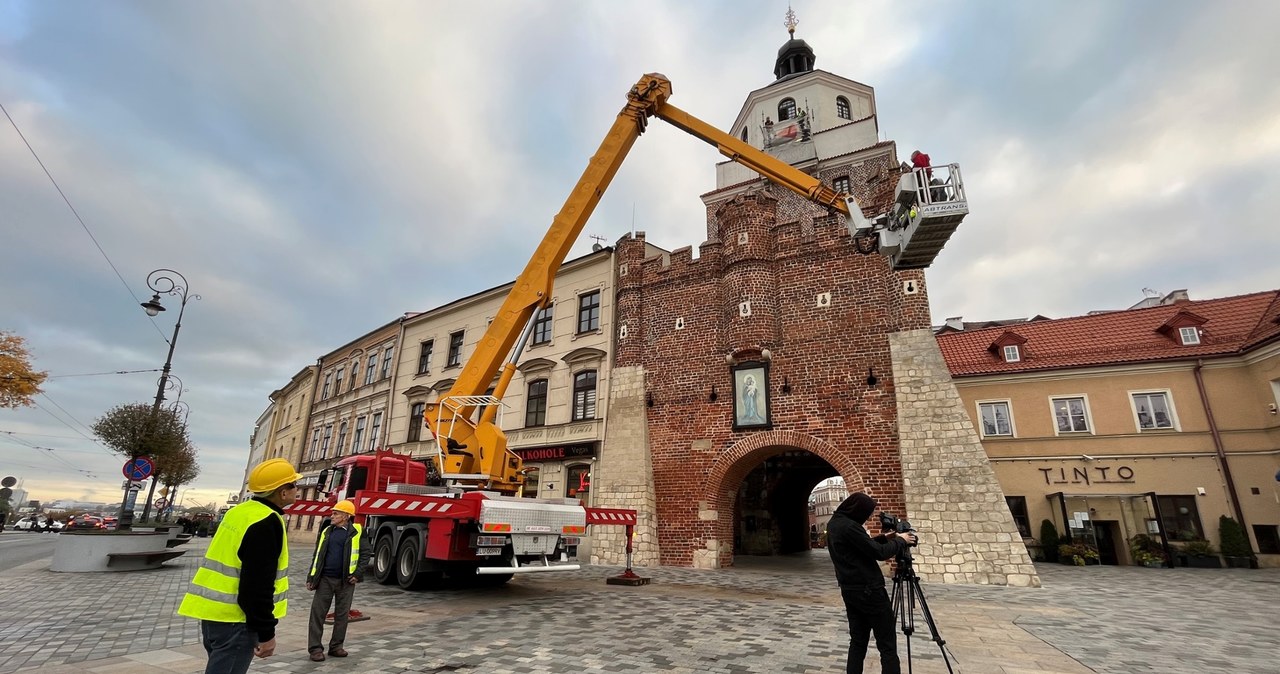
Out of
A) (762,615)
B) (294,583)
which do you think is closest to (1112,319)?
(762,615)

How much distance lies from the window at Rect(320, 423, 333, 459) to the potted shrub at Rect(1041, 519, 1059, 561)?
→ 98.7 feet

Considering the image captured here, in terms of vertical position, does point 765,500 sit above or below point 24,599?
above

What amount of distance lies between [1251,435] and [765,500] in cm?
1394

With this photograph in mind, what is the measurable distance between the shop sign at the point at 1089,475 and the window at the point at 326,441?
30.4 m

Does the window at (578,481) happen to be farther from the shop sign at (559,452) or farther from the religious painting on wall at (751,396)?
the religious painting on wall at (751,396)

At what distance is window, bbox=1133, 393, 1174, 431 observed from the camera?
17359 mm

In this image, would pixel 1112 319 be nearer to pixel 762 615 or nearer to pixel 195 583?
pixel 762 615

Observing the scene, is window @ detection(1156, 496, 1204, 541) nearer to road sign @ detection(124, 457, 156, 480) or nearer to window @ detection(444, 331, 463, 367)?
window @ detection(444, 331, 463, 367)

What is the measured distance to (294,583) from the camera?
10.9m

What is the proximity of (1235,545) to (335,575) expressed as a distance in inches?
863

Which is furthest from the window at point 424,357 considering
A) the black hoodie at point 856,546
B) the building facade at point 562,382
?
the black hoodie at point 856,546

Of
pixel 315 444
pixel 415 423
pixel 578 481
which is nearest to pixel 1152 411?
pixel 578 481

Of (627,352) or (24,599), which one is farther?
(627,352)

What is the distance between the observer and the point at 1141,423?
57.6ft
